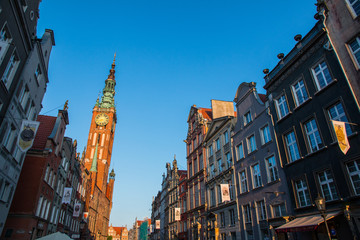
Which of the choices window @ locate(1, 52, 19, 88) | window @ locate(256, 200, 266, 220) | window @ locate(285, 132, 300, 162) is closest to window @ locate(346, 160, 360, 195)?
window @ locate(285, 132, 300, 162)

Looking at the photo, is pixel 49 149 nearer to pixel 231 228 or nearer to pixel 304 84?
pixel 231 228

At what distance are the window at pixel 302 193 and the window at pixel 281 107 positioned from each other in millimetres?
5297

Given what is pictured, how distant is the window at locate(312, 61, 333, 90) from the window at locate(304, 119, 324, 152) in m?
2.43

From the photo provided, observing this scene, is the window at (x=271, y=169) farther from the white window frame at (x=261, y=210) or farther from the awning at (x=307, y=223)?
the awning at (x=307, y=223)

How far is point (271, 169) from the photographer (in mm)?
20172

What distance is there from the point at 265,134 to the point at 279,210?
21.0ft

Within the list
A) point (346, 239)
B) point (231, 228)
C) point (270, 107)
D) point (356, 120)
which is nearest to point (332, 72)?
point (356, 120)

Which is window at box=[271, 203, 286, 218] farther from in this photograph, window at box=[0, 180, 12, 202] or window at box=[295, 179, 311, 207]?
window at box=[0, 180, 12, 202]

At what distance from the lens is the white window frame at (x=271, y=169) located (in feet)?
64.1

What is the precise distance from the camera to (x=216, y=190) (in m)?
29.2

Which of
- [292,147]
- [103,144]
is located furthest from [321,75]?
[103,144]

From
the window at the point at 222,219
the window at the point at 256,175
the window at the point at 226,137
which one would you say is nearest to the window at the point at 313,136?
the window at the point at 256,175

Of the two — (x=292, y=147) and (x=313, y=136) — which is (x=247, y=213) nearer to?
(x=292, y=147)

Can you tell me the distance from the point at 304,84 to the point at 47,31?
78.1 feet
